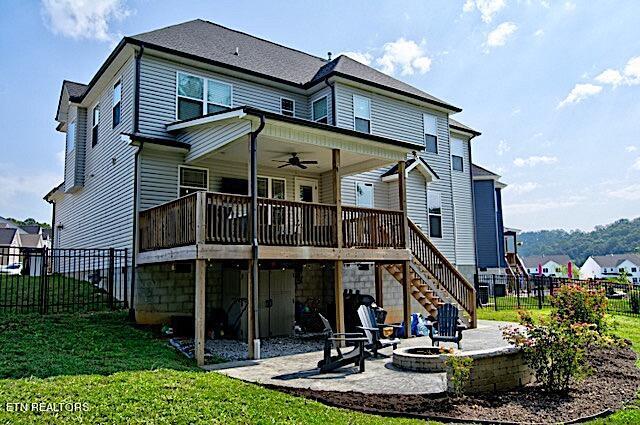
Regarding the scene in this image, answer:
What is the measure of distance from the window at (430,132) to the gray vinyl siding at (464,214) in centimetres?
191

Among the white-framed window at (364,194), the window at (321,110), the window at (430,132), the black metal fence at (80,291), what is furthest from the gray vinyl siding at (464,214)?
the black metal fence at (80,291)

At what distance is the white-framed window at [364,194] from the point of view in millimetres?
17281

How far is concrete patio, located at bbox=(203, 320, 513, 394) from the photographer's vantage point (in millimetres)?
7543

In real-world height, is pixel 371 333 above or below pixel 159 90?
below

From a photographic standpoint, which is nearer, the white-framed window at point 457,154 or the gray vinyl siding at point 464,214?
the gray vinyl siding at point 464,214

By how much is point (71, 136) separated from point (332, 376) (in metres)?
15.2

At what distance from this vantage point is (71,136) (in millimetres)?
18625

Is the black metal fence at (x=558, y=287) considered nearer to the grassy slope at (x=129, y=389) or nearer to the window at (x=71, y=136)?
the grassy slope at (x=129, y=389)

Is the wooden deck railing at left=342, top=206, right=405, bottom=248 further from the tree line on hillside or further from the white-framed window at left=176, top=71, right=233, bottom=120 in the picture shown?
the tree line on hillside

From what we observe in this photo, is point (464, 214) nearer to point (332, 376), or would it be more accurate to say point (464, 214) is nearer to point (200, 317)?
point (332, 376)

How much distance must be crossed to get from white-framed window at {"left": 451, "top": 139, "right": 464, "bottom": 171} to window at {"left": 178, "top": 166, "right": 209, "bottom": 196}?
1163 centimetres

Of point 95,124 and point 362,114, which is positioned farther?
point 362,114

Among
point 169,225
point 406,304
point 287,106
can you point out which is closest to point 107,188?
point 169,225

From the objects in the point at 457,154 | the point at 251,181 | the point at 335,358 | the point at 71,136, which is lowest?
the point at 335,358
